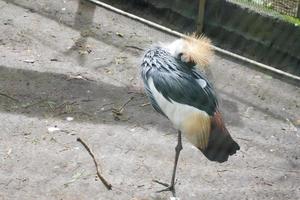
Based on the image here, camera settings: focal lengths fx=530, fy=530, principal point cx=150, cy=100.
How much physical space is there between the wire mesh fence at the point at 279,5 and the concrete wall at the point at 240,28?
0.39 ft

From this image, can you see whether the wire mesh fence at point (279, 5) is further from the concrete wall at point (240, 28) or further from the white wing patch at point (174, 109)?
the white wing patch at point (174, 109)

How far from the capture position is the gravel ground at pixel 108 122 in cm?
374

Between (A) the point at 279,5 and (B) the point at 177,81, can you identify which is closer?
(B) the point at 177,81

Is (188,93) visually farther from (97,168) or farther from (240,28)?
(240,28)

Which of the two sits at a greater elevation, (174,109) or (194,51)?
(194,51)

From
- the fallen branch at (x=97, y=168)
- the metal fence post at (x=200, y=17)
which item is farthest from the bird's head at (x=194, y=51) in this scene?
the metal fence post at (x=200, y=17)

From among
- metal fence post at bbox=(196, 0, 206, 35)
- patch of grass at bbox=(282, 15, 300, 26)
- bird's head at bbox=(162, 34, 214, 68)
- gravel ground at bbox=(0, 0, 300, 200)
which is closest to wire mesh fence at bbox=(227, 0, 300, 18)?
patch of grass at bbox=(282, 15, 300, 26)

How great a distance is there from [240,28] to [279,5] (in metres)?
0.45

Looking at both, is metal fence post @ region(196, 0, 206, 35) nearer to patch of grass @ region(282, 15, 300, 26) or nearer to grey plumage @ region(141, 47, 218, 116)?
patch of grass @ region(282, 15, 300, 26)

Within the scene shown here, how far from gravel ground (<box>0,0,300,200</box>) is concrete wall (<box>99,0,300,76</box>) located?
0.27 metres

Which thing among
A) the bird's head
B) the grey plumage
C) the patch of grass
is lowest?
the grey plumage

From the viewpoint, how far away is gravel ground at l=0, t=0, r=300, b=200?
374 centimetres

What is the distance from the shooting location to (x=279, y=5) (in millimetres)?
5355

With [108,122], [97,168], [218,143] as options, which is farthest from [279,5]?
[97,168]
